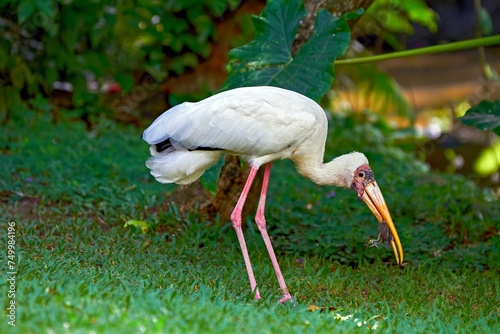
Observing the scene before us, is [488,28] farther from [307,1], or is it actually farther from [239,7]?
[307,1]

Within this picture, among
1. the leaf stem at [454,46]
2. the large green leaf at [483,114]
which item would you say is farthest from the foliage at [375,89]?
the large green leaf at [483,114]

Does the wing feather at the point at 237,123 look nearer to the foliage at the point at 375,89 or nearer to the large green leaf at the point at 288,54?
the large green leaf at the point at 288,54

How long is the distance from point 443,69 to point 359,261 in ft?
33.8

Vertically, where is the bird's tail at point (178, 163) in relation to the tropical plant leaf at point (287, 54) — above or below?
below

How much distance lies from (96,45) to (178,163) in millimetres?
4215

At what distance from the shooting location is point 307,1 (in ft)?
15.0

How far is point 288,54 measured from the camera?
4180mm

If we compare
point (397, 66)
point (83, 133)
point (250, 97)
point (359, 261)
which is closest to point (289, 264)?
point (359, 261)

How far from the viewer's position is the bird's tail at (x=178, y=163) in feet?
11.5

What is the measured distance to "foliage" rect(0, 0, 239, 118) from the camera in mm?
6820

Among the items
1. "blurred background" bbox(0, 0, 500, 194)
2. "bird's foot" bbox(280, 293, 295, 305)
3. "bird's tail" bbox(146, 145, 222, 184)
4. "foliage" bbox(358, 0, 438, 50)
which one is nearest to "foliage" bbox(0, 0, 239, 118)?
"blurred background" bbox(0, 0, 500, 194)

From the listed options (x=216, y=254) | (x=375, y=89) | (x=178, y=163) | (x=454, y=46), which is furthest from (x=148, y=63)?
(x=454, y=46)

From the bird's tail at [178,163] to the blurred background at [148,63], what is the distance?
296cm

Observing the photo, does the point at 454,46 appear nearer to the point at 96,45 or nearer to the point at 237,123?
the point at 237,123
